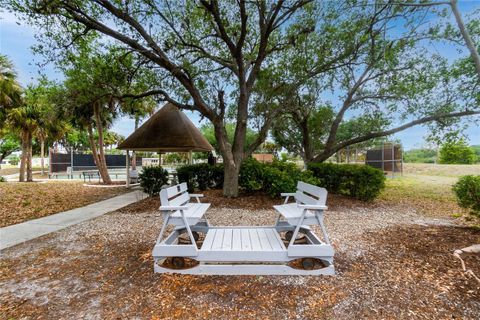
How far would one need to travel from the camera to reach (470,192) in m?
5.25

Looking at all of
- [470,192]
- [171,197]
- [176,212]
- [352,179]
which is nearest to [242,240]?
[176,212]

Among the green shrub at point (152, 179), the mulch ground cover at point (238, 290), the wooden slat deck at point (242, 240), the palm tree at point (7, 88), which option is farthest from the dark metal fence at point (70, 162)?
the wooden slat deck at point (242, 240)

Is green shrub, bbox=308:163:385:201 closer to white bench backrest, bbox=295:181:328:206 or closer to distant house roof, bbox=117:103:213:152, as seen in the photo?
white bench backrest, bbox=295:181:328:206

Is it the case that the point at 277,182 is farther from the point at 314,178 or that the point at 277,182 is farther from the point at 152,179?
the point at 152,179

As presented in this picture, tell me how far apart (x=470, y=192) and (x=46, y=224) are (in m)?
9.42

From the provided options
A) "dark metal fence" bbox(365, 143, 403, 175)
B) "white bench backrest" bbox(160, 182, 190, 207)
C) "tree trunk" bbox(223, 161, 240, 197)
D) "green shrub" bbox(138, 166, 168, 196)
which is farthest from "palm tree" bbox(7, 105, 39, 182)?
"dark metal fence" bbox(365, 143, 403, 175)

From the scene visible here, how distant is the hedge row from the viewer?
8.31 m

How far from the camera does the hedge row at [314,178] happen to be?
831cm

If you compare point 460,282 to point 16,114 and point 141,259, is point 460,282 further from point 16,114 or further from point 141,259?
point 16,114

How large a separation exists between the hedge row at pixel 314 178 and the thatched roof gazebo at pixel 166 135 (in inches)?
87.0

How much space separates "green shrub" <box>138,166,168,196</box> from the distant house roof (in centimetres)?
172

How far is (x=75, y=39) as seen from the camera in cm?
782

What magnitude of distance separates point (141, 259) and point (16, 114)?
17567 millimetres

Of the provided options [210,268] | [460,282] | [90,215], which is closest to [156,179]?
[90,215]
